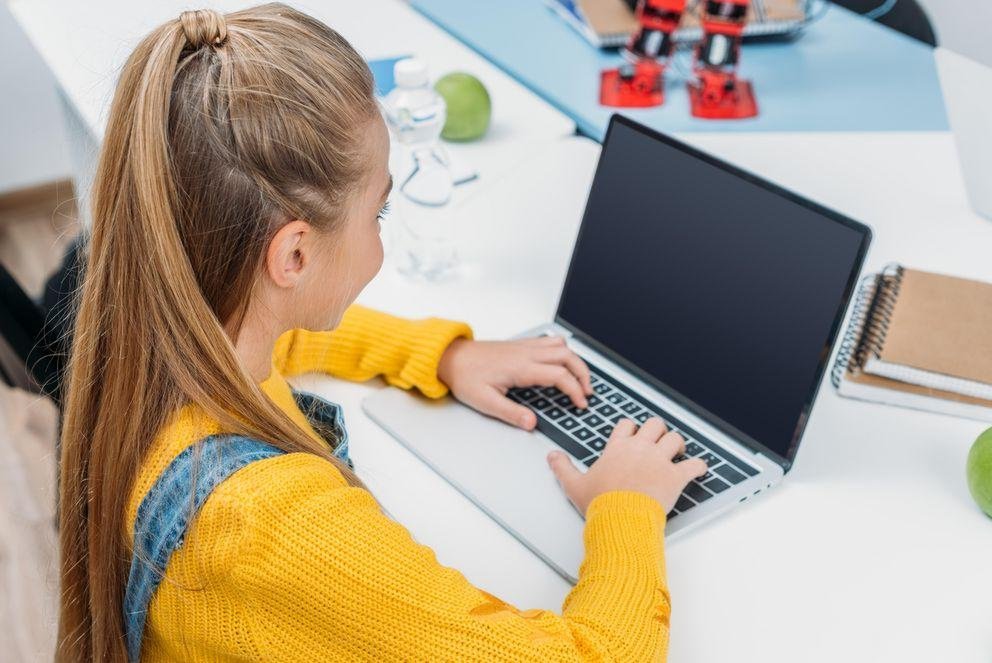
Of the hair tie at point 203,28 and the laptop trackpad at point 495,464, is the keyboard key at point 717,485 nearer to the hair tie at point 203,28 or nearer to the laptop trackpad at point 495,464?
the laptop trackpad at point 495,464

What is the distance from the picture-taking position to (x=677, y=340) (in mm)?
986

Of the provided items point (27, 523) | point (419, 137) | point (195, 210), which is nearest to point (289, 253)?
point (195, 210)

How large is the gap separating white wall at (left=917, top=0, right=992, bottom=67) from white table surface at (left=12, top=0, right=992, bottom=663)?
1372mm

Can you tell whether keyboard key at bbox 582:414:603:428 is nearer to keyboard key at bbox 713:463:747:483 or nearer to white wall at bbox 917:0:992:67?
keyboard key at bbox 713:463:747:483

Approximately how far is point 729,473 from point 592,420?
5.6 inches

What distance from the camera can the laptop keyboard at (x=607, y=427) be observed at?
2.99 feet

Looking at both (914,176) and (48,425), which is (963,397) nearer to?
(914,176)

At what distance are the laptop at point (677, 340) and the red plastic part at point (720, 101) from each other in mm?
572

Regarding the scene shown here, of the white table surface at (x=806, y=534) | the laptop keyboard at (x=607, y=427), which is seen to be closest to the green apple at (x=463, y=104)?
the white table surface at (x=806, y=534)

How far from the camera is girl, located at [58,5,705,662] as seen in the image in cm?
67

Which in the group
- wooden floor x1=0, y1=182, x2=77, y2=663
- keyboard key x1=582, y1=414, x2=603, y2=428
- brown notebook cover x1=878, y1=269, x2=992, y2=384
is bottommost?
wooden floor x1=0, y1=182, x2=77, y2=663

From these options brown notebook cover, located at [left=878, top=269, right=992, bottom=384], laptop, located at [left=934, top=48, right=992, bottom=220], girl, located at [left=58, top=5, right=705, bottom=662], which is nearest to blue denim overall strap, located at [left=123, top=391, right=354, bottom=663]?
girl, located at [left=58, top=5, right=705, bottom=662]

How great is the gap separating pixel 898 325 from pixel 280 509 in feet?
2.27

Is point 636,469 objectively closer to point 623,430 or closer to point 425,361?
point 623,430
